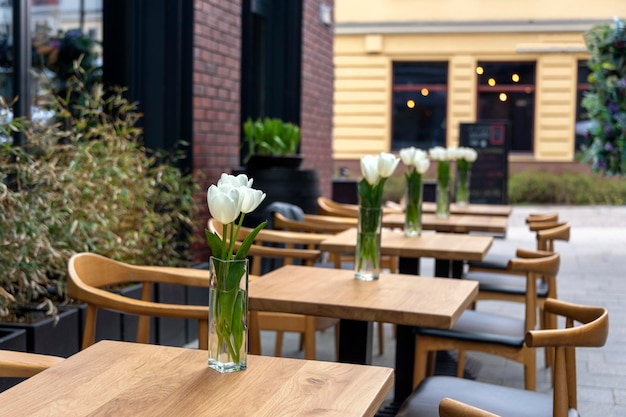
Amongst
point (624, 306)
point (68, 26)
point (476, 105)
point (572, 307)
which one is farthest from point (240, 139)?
point (476, 105)

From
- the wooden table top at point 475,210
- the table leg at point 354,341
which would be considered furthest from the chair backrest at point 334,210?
the table leg at point 354,341

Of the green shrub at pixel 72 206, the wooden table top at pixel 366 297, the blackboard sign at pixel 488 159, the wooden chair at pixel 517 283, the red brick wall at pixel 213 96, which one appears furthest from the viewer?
the blackboard sign at pixel 488 159

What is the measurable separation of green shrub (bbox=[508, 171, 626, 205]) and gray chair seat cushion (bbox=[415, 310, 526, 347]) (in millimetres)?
13552

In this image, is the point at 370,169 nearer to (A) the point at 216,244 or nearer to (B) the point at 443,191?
(A) the point at 216,244

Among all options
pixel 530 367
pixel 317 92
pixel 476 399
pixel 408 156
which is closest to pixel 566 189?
pixel 317 92

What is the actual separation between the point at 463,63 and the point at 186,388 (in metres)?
17.0

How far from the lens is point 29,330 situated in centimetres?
349

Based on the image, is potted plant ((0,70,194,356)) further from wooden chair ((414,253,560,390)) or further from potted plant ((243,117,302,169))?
wooden chair ((414,253,560,390))

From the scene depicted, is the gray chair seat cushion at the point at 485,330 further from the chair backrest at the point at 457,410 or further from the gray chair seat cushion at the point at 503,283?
the chair backrest at the point at 457,410

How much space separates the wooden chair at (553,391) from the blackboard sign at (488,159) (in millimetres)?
7892

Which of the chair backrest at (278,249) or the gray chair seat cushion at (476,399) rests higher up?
the chair backrest at (278,249)

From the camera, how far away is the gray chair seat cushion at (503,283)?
4578 millimetres

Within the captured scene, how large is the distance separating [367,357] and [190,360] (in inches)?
39.3

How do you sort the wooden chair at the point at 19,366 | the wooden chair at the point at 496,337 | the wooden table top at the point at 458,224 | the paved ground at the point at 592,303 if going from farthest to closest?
the wooden table top at the point at 458,224, the paved ground at the point at 592,303, the wooden chair at the point at 496,337, the wooden chair at the point at 19,366
